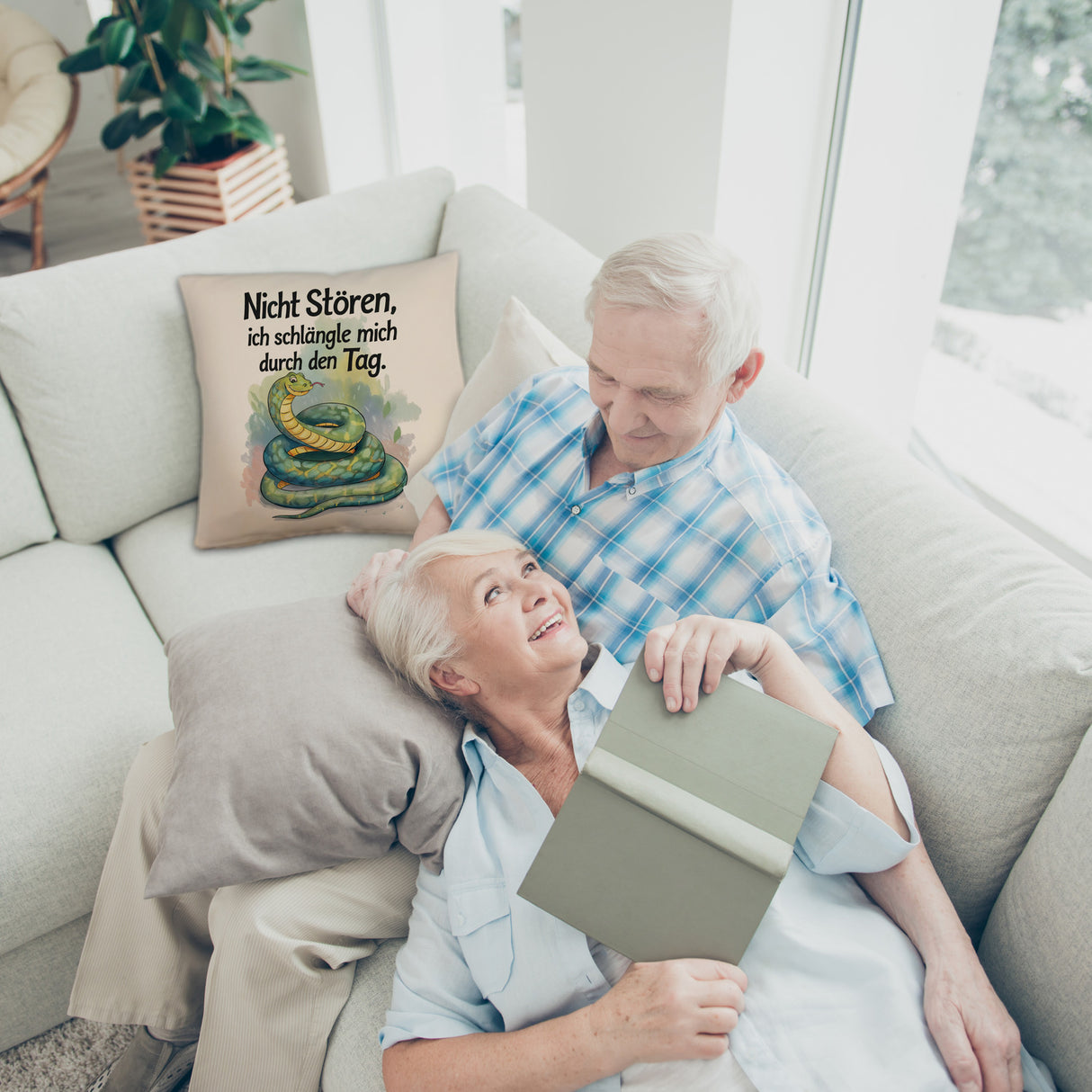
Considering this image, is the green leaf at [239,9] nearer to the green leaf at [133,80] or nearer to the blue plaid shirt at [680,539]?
the green leaf at [133,80]

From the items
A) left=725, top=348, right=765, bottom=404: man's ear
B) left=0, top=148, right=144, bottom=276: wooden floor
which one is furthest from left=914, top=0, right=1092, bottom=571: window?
left=0, top=148, right=144, bottom=276: wooden floor

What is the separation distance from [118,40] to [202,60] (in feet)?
0.83

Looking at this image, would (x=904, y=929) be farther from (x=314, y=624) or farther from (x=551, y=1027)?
(x=314, y=624)

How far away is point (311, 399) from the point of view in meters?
1.62

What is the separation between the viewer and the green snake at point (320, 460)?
5.33 feet

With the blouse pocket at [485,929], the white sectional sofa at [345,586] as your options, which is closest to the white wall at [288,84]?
the white sectional sofa at [345,586]

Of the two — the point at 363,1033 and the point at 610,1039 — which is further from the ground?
the point at 610,1039

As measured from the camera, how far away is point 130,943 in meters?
1.15

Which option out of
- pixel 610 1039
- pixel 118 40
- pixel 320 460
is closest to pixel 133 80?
pixel 118 40

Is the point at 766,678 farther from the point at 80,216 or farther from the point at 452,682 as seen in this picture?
the point at 80,216

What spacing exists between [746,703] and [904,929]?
0.33m

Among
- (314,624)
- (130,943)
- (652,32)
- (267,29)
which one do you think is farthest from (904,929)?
(267,29)

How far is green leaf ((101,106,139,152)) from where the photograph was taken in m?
2.93

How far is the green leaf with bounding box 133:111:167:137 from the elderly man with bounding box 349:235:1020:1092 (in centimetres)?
221
